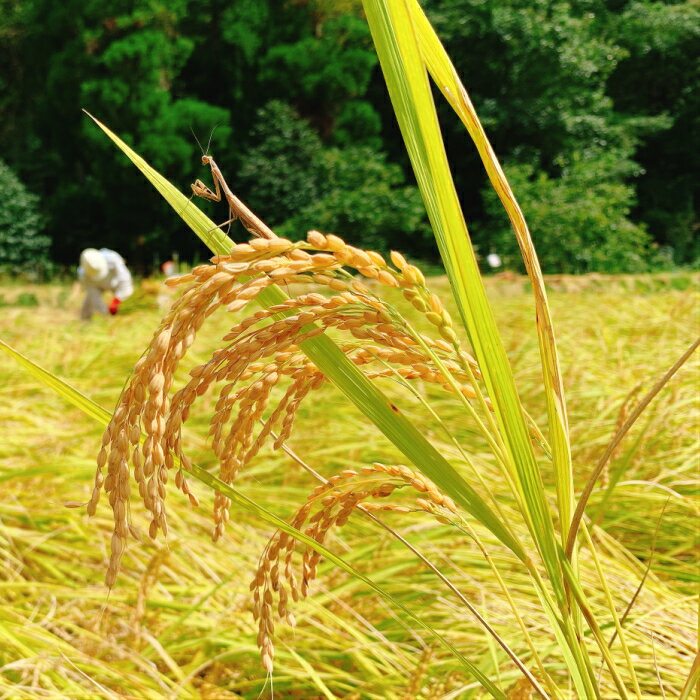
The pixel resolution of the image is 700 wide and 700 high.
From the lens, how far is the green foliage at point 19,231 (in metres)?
13.0

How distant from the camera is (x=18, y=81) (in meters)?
16.7

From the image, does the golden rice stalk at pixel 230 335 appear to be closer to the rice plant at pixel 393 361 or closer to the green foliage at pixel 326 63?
the rice plant at pixel 393 361

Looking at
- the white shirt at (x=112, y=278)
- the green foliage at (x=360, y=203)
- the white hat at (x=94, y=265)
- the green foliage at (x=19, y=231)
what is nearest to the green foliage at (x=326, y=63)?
the green foliage at (x=360, y=203)

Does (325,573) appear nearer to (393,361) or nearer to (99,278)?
(393,361)

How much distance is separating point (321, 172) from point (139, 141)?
10.1 feet

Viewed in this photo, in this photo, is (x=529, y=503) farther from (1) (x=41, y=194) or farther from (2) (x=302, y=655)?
(1) (x=41, y=194)

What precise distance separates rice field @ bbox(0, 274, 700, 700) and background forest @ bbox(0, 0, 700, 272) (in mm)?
10540

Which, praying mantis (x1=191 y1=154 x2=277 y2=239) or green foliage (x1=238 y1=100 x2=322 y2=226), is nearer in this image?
praying mantis (x1=191 y1=154 x2=277 y2=239)

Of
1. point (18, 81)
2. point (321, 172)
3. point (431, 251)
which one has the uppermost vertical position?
point (18, 81)

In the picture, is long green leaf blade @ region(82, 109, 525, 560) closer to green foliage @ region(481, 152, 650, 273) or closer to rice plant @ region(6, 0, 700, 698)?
rice plant @ region(6, 0, 700, 698)

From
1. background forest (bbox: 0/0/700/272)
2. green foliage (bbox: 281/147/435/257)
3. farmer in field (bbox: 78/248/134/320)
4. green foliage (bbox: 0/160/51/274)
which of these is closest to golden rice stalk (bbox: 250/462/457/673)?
farmer in field (bbox: 78/248/134/320)

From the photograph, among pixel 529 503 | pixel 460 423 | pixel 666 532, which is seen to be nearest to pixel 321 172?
pixel 460 423

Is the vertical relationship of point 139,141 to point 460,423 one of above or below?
above

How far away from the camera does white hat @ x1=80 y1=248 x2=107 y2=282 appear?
7434mm
